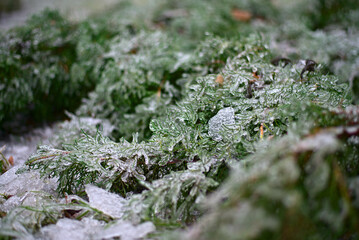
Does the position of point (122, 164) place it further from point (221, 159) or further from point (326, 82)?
point (326, 82)

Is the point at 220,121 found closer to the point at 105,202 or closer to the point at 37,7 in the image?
the point at 105,202

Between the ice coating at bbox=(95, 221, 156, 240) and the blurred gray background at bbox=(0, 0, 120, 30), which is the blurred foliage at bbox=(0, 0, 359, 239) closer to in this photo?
the ice coating at bbox=(95, 221, 156, 240)

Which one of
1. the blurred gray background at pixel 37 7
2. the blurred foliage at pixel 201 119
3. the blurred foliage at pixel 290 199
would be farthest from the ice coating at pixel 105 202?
the blurred gray background at pixel 37 7

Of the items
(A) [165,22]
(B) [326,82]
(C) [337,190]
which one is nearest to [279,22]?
(A) [165,22]

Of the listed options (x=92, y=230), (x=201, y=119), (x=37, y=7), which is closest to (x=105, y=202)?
(x=92, y=230)

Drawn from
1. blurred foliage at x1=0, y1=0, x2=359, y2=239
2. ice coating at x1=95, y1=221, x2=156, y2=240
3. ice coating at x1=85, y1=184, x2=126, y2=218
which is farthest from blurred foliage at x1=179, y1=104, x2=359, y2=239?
ice coating at x1=85, y1=184, x2=126, y2=218

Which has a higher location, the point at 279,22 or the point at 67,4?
the point at 67,4

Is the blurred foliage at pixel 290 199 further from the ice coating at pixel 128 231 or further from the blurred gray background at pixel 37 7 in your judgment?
the blurred gray background at pixel 37 7
